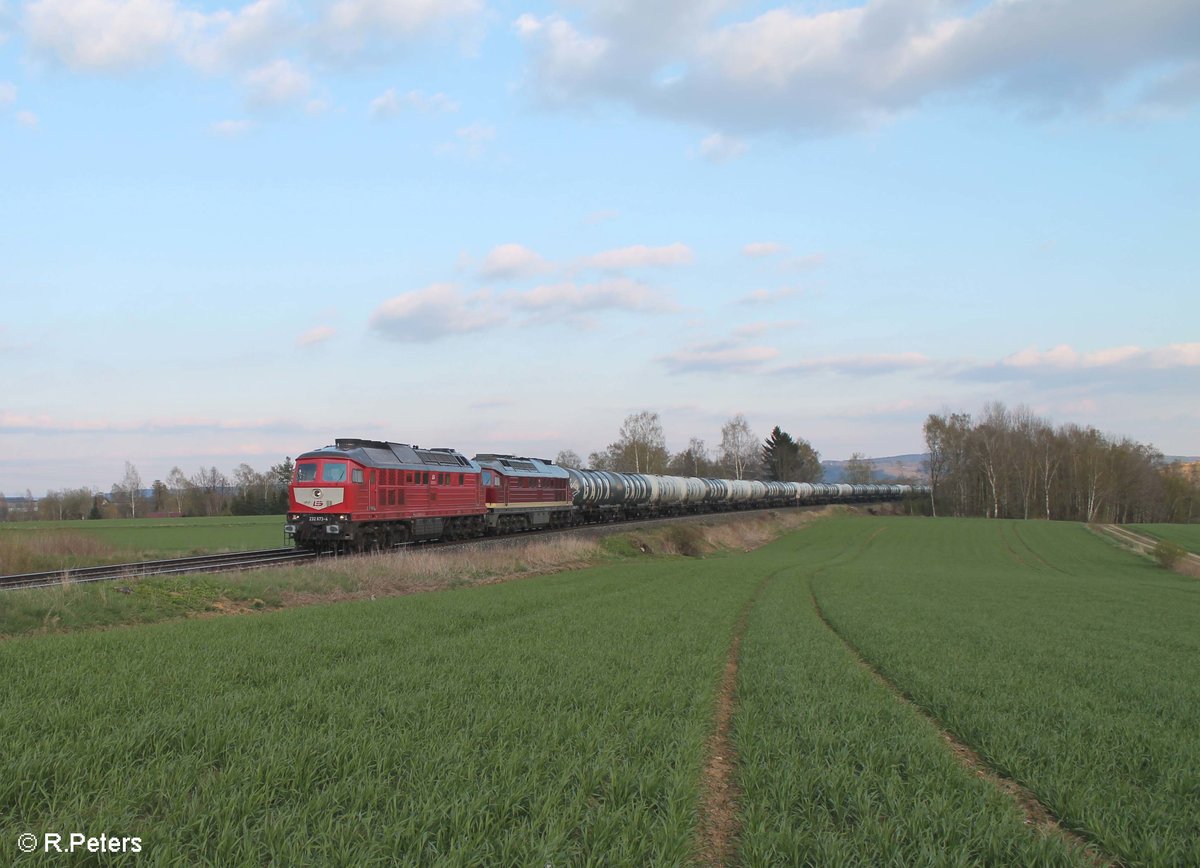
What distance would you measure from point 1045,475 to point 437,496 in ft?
310

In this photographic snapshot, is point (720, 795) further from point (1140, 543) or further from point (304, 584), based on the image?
point (1140, 543)

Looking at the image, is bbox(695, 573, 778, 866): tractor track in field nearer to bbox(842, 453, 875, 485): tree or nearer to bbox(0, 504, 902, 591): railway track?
bbox(0, 504, 902, 591): railway track

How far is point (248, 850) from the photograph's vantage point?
4148mm

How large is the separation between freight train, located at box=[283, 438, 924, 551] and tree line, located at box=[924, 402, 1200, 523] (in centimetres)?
6530

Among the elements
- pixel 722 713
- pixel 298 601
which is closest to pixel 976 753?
pixel 722 713

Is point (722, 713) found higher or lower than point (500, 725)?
lower

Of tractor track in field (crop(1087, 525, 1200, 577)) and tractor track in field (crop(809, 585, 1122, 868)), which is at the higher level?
tractor track in field (crop(809, 585, 1122, 868))

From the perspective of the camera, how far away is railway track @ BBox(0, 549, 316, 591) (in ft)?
60.2

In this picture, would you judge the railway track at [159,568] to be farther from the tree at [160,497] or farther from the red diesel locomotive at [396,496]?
the tree at [160,497]

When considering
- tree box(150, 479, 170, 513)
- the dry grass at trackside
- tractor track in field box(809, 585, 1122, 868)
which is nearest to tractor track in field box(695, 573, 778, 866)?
tractor track in field box(809, 585, 1122, 868)

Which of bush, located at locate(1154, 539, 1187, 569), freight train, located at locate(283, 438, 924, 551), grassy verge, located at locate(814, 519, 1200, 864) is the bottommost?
bush, located at locate(1154, 539, 1187, 569)

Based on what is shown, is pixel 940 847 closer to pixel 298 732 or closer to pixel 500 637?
pixel 298 732

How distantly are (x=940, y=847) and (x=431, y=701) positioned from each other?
491 cm

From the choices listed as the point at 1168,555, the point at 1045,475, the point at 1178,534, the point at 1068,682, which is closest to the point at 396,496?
the point at 1068,682
